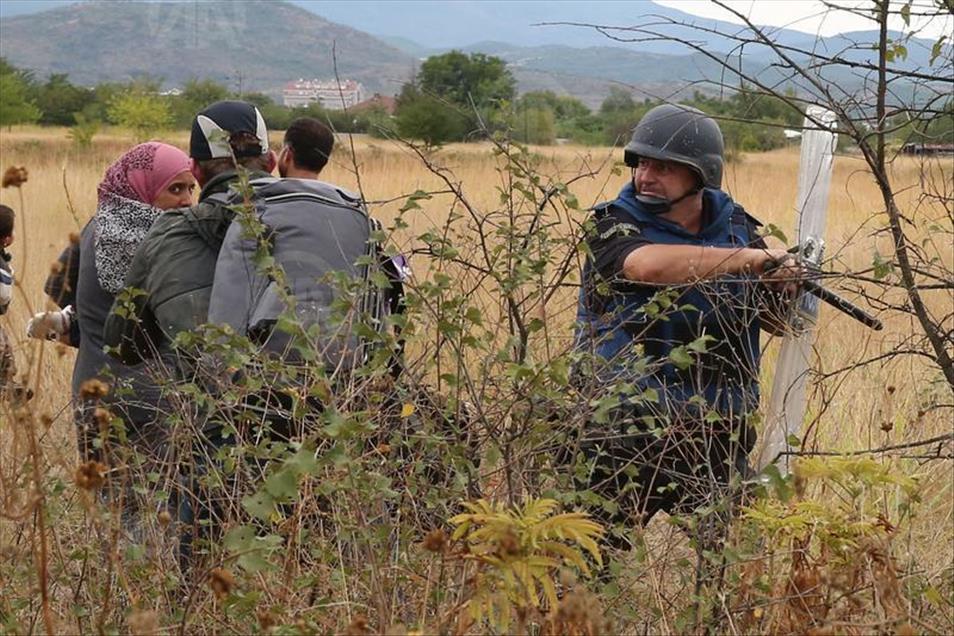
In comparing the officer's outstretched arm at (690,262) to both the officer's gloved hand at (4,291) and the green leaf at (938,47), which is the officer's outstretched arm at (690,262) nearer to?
the green leaf at (938,47)

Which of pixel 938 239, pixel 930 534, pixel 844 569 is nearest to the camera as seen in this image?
pixel 844 569

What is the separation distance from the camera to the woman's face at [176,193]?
162 inches

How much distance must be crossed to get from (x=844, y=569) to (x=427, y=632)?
2.95 feet

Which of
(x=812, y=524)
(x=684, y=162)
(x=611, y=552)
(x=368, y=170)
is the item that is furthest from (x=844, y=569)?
(x=368, y=170)

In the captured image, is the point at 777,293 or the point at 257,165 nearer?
the point at 777,293

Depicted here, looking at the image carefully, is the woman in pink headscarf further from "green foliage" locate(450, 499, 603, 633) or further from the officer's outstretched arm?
"green foliage" locate(450, 499, 603, 633)

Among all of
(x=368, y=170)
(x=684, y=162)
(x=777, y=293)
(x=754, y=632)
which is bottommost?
(x=368, y=170)

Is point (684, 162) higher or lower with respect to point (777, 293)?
higher

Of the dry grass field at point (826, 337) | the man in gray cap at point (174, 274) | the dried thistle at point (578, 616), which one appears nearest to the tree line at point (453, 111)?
the dry grass field at point (826, 337)

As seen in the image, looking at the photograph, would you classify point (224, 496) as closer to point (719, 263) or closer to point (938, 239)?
point (719, 263)

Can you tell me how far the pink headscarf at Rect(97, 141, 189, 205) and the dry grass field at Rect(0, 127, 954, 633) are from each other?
452mm

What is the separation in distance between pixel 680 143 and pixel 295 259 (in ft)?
3.85

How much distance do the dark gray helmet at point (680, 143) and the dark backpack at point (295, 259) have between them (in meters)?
0.84

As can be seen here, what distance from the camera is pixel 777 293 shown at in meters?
3.39
